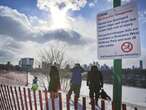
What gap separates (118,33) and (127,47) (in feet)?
0.48

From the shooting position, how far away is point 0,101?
5.95 m

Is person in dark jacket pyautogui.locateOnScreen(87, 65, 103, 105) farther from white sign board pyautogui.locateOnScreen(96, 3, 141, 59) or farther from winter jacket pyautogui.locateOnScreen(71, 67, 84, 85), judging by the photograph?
white sign board pyautogui.locateOnScreen(96, 3, 141, 59)

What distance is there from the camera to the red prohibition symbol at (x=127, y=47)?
2970mm

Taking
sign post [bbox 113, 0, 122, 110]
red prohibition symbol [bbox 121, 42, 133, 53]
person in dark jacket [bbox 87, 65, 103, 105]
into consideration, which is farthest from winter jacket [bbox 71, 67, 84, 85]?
red prohibition symbol [bbox 121, 42, 133, 53]

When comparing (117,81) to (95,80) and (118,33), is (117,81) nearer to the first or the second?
(118,33)

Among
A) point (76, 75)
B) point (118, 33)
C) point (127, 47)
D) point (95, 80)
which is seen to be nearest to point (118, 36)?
point (118, 33)

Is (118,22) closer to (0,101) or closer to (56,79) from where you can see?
(0,101)

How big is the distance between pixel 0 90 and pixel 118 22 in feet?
11.1

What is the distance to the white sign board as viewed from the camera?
290cm

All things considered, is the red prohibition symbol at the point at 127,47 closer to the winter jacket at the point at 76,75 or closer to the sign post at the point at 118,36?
the sign post at the point at 118,36

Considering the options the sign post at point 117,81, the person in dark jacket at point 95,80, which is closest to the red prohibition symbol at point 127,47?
the sign post at point 117,81

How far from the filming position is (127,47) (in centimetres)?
299

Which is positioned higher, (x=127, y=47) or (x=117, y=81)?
(x=127, y=47)

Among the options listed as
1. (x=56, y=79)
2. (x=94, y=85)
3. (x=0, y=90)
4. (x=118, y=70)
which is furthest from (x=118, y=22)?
(x=56, y=79)
